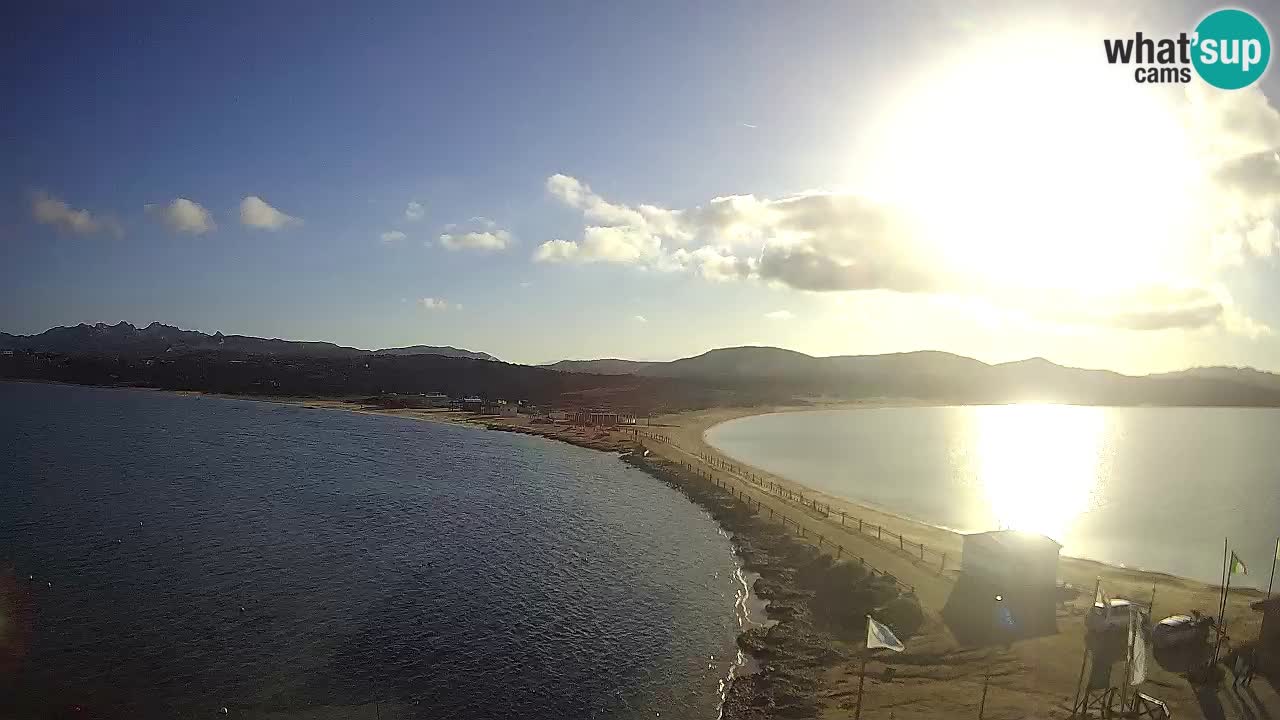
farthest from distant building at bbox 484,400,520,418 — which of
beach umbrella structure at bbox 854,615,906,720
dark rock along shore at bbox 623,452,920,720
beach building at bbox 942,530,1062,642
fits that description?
beach umbrella structure at bbox 854,615,906,720

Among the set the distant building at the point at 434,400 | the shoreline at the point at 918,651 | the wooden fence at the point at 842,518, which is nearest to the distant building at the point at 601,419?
the wooden fence at the point at 842,518

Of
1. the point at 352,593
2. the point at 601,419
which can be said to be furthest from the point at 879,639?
the point at 601,419

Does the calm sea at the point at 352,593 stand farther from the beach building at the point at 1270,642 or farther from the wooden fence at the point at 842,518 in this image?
the beach building at the point at 1270,642

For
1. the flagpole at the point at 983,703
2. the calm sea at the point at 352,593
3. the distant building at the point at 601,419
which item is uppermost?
the distant building at the point at 601,419

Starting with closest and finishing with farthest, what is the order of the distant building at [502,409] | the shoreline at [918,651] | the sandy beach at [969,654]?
1. the sandy beach at [969,654]
2. the shoreline at [918,651]
3. the distant building at [502,409]

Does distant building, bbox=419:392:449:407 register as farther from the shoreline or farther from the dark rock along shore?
the dark rock along shore

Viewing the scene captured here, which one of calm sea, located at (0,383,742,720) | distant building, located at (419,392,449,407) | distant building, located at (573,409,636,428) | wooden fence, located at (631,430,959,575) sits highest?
distant building, located at (419,392,449,407)
